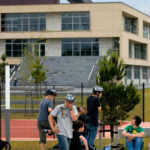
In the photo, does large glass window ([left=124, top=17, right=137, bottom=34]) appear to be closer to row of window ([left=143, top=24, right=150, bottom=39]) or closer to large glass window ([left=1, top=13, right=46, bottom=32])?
row of window ([left=143, top=24, right=150, bottom=39])

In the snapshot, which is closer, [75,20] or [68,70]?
[68,70]

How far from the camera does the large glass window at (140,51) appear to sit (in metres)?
63.1

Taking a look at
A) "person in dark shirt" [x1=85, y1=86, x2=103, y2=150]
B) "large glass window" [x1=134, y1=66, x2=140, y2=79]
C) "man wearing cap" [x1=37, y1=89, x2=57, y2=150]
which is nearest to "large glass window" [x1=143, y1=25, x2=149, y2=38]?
"large glass window" [x1=134, y1=66, x2=140, y2=79]

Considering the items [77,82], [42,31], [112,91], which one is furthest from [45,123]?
[42,31]

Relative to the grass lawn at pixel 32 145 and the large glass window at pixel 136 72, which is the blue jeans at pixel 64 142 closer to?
the grass lawn at pixel 32 145

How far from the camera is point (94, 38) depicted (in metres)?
54.7

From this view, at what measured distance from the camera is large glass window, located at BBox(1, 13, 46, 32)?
55812mm

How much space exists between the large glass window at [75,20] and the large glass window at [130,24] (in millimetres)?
6776

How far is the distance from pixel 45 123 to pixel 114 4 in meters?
44.4

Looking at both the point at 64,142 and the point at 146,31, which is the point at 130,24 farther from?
the point at 64,142

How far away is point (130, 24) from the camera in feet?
198

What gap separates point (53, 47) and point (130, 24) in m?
11.9

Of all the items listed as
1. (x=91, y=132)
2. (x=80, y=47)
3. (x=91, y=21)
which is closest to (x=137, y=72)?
(x=80, y=47)

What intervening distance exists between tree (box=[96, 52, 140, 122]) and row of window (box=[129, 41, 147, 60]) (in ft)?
148
